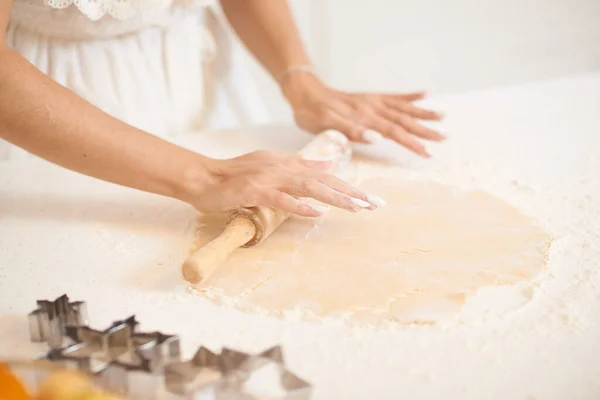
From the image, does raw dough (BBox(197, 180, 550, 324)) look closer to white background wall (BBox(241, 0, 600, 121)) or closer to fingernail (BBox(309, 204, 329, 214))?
fingernail (BBox(309, 204, 329, 214))

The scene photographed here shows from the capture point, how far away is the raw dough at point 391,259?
30.8 inches

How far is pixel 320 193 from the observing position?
878 mm

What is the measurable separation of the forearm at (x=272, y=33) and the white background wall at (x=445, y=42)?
101cm

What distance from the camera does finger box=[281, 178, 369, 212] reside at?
2.85 feet

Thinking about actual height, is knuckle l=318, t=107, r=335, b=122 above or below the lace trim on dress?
below

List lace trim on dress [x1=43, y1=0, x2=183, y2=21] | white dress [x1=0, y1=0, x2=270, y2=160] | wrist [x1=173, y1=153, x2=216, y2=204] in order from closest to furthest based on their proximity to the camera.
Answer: wrist [x1=173, y1=153, x2=216, y2=204] < lace trim on dress [x1=43, y1=0, x2=183, y2=21] < white dress [x1=0, y1=0, x2=270, y2=160]

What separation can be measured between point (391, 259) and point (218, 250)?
215 mm

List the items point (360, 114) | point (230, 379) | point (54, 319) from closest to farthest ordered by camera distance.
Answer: point (230, 379), point (54, 319), point (360, 114)

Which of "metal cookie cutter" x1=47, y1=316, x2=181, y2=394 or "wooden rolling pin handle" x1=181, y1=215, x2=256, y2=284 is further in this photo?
"wooden rolling pin handle" x1=181, y1=215, x2=256, y2=284

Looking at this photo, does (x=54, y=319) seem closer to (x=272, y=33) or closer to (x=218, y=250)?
(x=218, y=250)

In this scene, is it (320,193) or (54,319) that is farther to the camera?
(320,193)

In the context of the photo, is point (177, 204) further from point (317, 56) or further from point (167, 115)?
point (317, 56)

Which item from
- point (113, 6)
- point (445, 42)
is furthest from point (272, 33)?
point (445, 42)

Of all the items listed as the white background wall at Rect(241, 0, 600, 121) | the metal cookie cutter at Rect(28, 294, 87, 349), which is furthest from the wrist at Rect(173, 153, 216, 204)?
the white background wall at Rect(241, 0, 600, 121)
